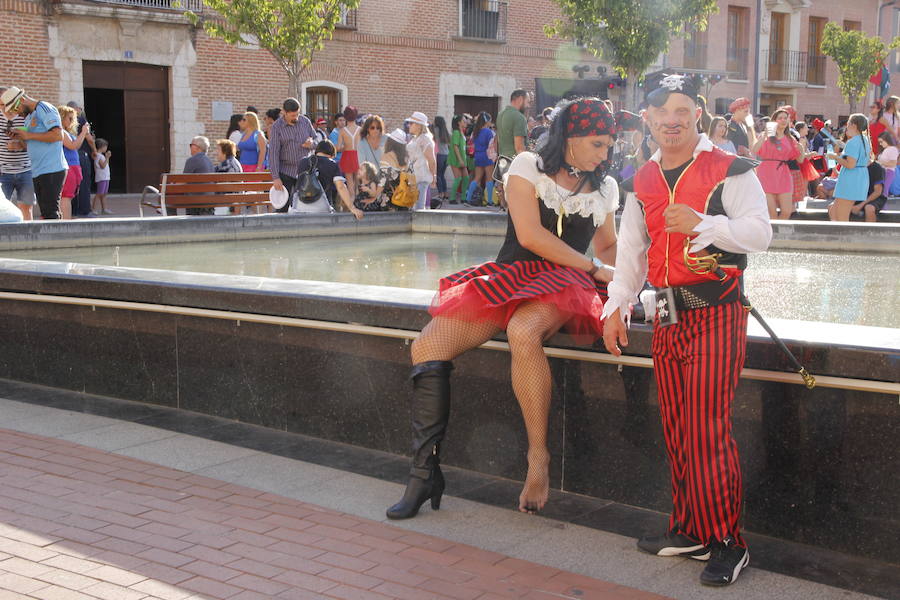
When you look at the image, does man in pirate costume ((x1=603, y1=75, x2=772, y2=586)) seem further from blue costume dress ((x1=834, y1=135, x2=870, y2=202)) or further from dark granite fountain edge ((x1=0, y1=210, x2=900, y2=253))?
blue costume dress ((x1=834, y1=135, x2=870, y2=202))

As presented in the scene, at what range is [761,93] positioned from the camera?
137 feet

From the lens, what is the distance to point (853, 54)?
3931 centimetres

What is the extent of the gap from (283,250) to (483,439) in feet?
19.2

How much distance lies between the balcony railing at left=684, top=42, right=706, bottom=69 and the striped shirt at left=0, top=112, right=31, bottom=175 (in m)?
30.4

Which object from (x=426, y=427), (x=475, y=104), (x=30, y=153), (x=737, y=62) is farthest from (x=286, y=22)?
(x=737, y=62)

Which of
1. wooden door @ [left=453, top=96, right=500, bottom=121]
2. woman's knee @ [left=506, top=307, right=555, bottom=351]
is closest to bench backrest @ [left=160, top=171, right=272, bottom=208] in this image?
woman's knee @ [left=506, top=307, right=555, bottom=351]

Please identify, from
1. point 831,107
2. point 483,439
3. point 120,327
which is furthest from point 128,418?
point 831,107

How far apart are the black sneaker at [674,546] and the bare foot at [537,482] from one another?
0.43m

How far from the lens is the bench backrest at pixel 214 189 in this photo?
12.6 m

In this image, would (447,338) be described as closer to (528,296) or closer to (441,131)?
(528,296)

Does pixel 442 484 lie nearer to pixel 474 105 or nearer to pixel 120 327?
pixel 120 327

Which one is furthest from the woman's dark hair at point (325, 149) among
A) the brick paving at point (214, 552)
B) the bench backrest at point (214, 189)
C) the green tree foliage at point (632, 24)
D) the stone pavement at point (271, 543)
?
the green tree foliage at point (632, 24)

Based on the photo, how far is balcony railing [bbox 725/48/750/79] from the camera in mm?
40375

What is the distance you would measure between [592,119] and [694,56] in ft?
120
